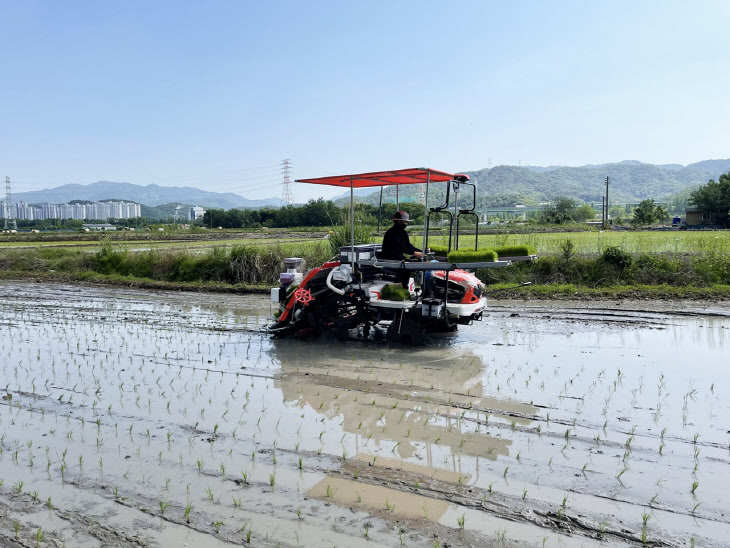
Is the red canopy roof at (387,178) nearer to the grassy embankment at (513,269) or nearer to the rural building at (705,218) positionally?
the grassy embankment at (513,269)

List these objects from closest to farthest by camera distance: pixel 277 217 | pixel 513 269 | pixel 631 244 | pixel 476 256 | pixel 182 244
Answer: pixel 476 256, pixel 513 269, pixel 631 244, pixel 182 244, pixel 277 217

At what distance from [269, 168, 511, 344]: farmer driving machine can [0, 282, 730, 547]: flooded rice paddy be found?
0.46m

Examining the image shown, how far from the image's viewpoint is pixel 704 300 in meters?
12.8

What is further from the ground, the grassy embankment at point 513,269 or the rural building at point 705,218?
the rural building at point 705,218

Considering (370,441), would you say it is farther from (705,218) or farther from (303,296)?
(705,218)

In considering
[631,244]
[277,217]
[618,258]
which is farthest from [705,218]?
[618,258]

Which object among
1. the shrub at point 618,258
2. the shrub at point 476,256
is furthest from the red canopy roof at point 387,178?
the shrub at point 618,258

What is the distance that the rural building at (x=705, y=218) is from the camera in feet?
204

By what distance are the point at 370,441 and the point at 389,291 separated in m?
3.87

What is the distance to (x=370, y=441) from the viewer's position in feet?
17.4

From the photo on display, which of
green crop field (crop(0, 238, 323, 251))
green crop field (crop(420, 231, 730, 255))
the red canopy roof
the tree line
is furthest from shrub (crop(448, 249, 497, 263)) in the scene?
the tree line

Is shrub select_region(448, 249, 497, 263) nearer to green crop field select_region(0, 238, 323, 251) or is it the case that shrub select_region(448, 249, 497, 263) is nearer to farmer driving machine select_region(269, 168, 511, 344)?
farmer driving machine select_region(269, 168, 511, 344)

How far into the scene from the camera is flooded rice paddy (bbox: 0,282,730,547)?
12.6ft

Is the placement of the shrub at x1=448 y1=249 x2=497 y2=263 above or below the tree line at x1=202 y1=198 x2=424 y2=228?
below
